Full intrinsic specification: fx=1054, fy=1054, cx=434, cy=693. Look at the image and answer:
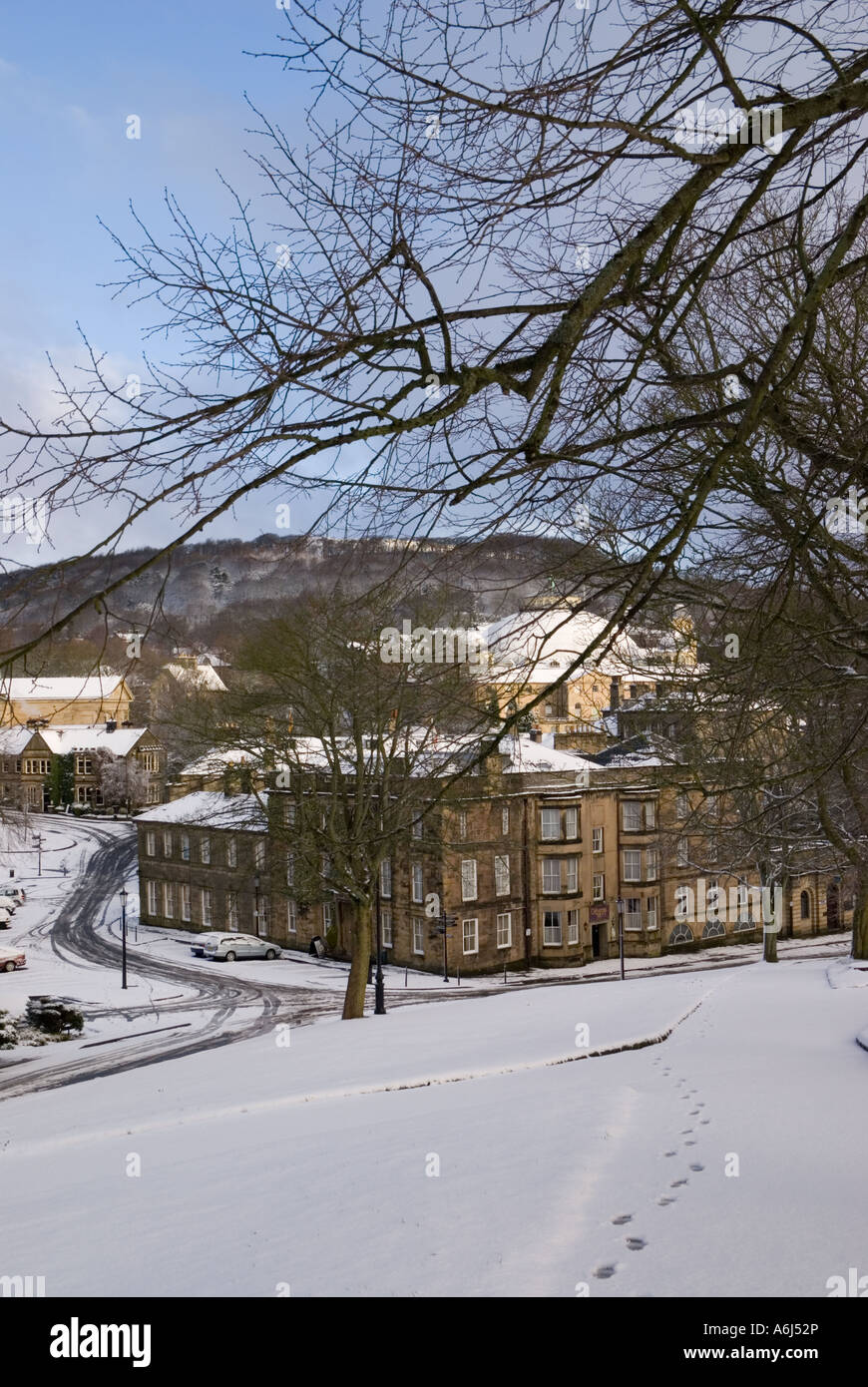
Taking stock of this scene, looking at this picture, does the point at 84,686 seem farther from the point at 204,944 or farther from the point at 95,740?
the point at 95,740

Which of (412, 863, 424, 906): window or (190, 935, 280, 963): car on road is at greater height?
(412, 863, 424, 906): window

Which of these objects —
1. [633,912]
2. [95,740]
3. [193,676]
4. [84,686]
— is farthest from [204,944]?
[95,740]

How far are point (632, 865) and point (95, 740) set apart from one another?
163 ft

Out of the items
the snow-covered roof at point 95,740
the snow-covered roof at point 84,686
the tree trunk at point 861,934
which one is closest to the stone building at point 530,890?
the tree trunk at point 861,934

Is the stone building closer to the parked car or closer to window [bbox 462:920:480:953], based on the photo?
window [bbox 462:920:480:953]

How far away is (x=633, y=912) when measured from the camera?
43.8 m

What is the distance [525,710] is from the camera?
399cm

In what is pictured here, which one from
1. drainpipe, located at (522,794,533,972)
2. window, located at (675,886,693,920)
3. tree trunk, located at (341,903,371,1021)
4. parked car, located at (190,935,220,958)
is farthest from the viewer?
window, located at (675,886,693,920)

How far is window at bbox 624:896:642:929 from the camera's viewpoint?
143 ft

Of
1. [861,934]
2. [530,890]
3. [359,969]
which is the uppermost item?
[359,969]

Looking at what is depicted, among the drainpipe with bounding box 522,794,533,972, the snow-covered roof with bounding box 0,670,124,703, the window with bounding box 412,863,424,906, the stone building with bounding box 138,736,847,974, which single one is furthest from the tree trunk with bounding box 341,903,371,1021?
the snow-covered roof with bounding box 0,670,124,703

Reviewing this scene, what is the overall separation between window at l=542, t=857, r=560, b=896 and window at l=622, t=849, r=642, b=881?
149 inches

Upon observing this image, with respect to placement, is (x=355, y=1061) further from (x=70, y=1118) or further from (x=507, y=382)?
(x=507, y=382)
